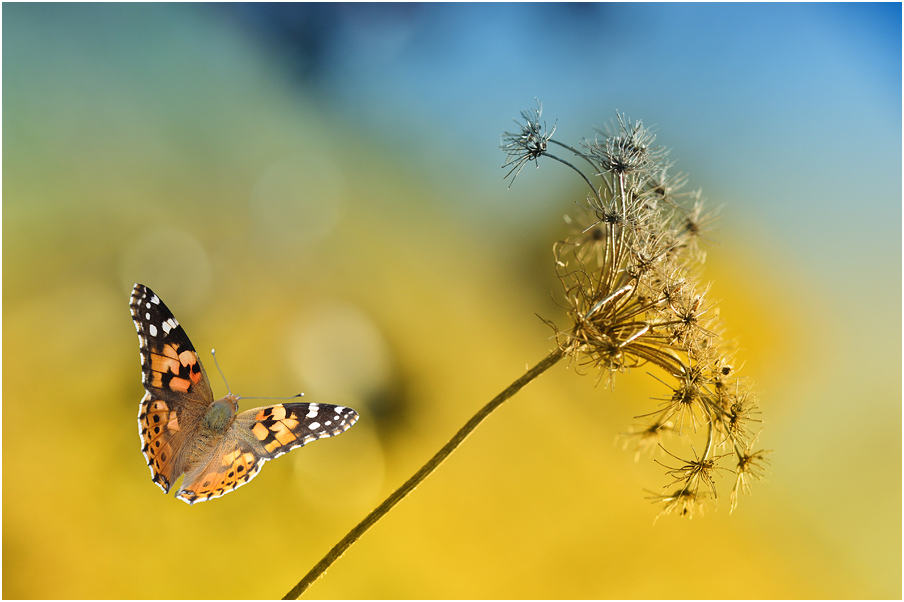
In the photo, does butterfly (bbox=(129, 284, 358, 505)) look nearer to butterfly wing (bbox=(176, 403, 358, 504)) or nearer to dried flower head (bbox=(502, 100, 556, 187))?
butterfly wing (bbox=(176, 403, 358, 504))

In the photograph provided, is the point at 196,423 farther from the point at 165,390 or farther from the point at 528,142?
the point at 528,142

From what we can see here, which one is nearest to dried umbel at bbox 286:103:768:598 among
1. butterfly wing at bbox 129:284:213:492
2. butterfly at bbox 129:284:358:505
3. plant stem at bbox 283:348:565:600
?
plant stem at bbox 283:348:565:600

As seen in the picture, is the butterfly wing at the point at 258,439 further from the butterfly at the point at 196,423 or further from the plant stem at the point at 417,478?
the plant stem at the point at 417,478

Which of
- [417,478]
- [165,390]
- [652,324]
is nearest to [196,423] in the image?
[165,390]

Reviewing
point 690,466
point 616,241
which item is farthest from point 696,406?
point 616,241

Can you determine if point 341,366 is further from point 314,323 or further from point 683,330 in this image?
point 683,330

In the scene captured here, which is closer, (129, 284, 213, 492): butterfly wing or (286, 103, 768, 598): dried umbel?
(286, 103, 768, 598): dried umbel
